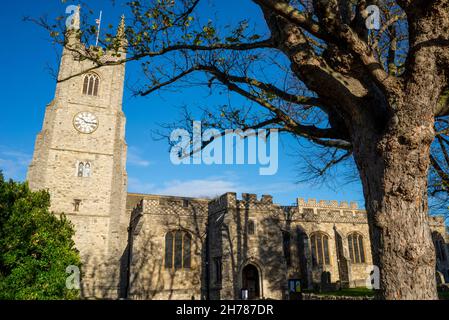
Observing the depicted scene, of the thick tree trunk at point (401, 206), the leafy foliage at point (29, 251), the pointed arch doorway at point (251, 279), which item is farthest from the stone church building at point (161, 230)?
the thick tree trunk at point (401, 206)

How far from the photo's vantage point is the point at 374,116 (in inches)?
189

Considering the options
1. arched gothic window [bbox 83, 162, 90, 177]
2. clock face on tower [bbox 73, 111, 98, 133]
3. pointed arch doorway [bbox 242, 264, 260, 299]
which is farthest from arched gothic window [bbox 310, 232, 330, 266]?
clock face on tower [bbox 73, 111, 98, 133]

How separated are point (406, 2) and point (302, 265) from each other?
22714 millimetres

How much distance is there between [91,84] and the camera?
30.0 meters

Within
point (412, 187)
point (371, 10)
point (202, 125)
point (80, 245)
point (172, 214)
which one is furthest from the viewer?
point (80, 245)

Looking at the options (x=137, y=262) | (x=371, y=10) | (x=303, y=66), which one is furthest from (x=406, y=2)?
(x=137, y=262)

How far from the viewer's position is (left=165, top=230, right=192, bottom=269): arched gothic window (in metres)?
21.7

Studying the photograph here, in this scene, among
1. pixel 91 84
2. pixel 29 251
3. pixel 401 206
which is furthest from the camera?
pixel 91 84

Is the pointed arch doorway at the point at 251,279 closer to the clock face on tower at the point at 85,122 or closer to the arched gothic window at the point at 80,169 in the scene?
the arched gothic window at the point at 80,169

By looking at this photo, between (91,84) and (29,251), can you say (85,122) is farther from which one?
(29,251)

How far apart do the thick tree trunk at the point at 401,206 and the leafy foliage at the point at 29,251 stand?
11871 millimetres

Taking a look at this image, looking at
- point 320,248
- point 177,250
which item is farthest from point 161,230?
point 320,248

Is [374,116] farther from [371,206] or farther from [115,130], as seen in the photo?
[115,130]

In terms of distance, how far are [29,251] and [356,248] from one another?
2384cm
